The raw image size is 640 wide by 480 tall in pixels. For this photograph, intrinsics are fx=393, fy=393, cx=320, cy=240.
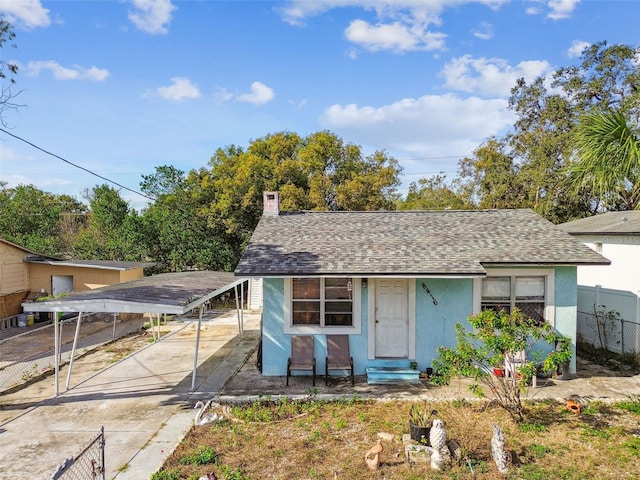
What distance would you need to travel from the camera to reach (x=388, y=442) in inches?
248

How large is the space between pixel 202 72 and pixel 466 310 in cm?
1190

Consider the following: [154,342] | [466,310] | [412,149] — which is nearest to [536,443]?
[466,310]

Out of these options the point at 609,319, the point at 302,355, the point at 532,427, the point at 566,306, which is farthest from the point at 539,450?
the point at 609,319

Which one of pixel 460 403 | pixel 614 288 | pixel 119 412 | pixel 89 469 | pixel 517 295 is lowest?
pixel 119 412

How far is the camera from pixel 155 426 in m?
7.03

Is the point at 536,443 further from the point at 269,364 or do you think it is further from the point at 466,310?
the point at 269,364

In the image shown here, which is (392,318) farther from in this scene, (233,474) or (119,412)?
(119,412)

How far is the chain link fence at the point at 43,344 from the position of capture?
1027cm

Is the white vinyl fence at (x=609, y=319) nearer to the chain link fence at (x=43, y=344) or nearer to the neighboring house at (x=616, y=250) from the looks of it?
the neighboring house at (x=616, y=250)

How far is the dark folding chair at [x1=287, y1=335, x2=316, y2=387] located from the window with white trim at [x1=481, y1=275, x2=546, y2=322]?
4.36 metres

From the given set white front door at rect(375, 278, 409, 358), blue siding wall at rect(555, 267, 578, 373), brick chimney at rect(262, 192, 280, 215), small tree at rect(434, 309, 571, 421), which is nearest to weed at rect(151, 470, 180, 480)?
small tree at rect(434, 309, 571, 421)

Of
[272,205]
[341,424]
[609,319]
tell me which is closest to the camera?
[341,424]

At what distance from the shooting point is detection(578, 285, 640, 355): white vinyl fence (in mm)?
10430

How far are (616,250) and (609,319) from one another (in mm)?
2100
